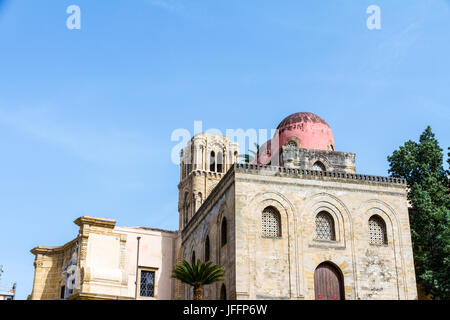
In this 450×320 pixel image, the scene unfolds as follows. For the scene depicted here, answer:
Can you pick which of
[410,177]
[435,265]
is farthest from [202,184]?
[435,265]

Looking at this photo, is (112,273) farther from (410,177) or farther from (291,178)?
(410,177)

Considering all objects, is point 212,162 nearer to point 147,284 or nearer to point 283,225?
point 147,284

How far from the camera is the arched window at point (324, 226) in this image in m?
25.1

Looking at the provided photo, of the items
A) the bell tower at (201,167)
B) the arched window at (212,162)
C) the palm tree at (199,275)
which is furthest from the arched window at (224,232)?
the arched window at (212,162)

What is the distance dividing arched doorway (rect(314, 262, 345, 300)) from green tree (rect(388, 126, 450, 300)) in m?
4.56

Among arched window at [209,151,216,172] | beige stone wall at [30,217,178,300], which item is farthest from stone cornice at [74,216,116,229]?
arched window at [209,151,216,172]

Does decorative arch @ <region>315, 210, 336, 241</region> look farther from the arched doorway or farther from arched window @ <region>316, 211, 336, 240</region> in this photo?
the arched doorway

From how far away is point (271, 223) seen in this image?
970 inches

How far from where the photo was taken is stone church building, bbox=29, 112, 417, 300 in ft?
78.0

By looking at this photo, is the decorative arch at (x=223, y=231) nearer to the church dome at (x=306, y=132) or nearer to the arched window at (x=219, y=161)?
the church dome at (x=306, y=132)

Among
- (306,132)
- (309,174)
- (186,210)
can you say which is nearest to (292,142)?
(306,132)

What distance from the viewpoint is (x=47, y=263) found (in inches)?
1416

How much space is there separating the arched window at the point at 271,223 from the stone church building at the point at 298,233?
44 mm

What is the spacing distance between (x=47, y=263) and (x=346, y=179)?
807 inches
